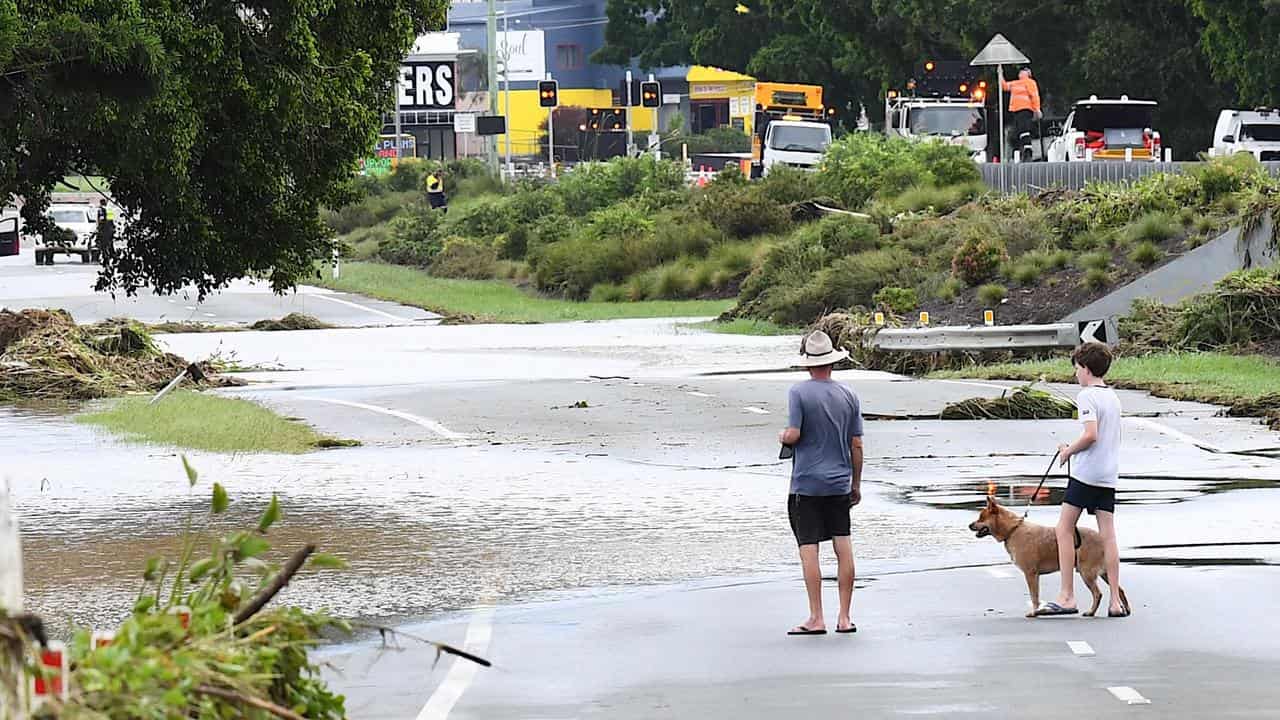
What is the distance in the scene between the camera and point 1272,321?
27.8m

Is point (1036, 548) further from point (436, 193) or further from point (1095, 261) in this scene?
Answer: point (436, 193)

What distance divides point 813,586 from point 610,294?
3812 centimetres

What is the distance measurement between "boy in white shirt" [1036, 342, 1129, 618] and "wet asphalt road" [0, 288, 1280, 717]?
295 mm

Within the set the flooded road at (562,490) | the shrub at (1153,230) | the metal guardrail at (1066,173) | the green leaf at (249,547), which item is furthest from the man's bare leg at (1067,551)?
the metal guardrail at (1066,173)

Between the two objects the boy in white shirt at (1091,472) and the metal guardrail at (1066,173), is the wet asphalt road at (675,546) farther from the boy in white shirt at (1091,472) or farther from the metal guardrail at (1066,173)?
the metal guardrail at (1066,173)

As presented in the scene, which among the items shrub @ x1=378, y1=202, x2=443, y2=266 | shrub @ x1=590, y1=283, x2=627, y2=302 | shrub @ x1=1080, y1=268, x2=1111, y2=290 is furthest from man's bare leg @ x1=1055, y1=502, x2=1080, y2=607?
shrub @ x1=378, y1=202, x2=443, y2=266

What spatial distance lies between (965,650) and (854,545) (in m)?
3.63

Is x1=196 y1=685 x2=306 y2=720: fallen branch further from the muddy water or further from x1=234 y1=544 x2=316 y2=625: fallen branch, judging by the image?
the muddy water

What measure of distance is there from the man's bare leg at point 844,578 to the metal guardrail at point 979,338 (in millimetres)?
17179

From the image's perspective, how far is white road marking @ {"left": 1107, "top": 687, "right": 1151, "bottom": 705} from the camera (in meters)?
9.10

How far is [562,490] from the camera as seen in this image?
17.3 metres

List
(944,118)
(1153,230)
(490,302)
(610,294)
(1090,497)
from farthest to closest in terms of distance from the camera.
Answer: (944,118) < (490,302) < (610,294) < (1153,230) < (1090,497)

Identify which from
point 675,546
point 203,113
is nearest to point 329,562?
point 675,546

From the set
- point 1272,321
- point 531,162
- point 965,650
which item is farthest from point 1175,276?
point 531,162
